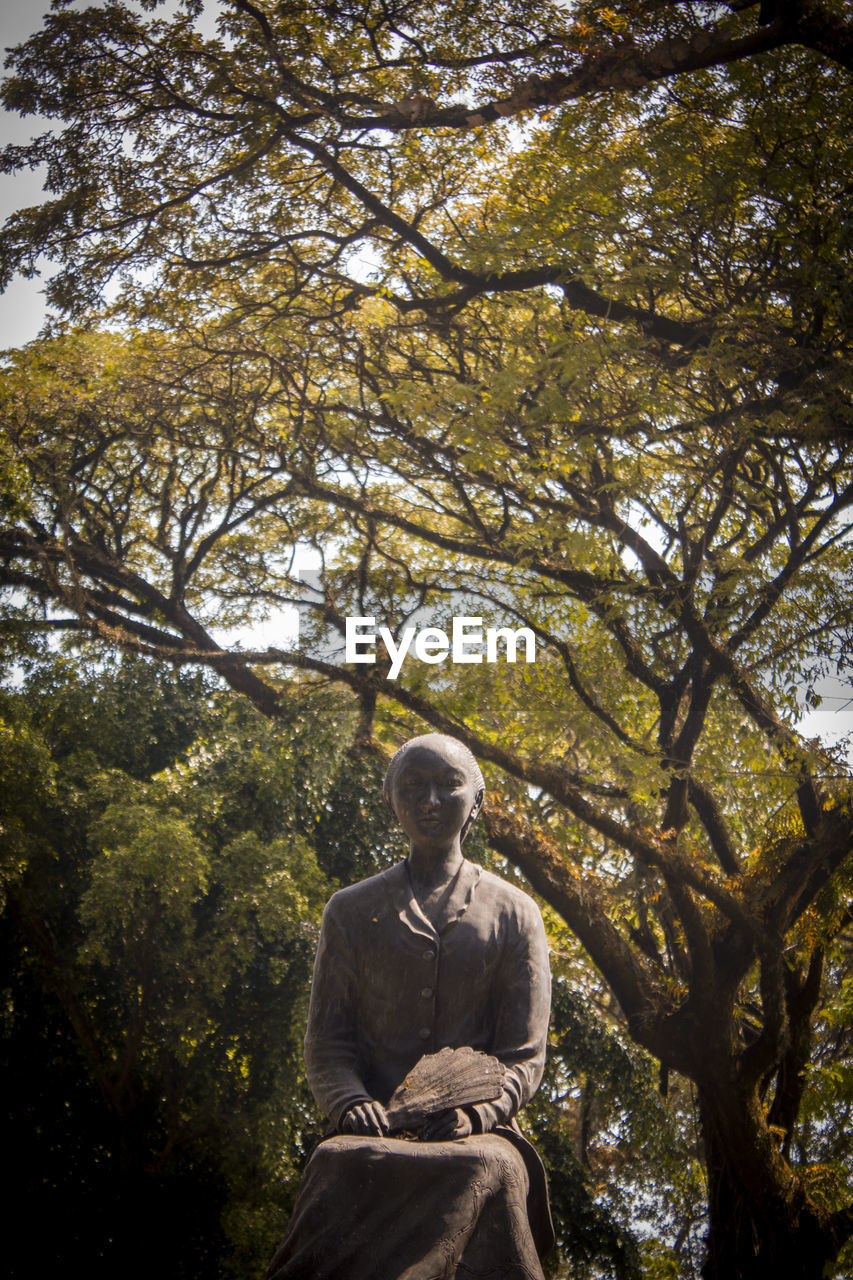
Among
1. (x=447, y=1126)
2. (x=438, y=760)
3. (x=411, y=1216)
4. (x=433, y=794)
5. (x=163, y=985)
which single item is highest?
(x=438, y=760)

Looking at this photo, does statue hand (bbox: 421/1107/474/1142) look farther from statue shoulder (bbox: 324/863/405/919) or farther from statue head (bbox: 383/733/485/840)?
statue head (bbox: 383/733/485/840)

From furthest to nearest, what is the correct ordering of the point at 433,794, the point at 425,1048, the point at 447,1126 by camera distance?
1. the point at 433,794
2. the point at 425,1048
3. the point at 447,1126

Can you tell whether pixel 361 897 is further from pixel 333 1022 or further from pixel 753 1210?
pixel 753 1210

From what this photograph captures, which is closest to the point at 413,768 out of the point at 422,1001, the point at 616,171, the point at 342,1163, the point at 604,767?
the point at 422,1001

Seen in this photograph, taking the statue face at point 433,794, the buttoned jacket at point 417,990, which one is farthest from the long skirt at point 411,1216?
the statue face at point 433,794

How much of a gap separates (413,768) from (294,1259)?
1425 mm

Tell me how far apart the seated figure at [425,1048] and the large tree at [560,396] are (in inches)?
215

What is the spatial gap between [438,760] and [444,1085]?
1.00 m

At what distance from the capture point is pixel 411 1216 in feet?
10.2

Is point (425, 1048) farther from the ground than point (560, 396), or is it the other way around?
point (560, 396)

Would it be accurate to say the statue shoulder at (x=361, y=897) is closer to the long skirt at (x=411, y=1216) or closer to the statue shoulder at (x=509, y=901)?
the statue shoulder at (x=509, y=901)

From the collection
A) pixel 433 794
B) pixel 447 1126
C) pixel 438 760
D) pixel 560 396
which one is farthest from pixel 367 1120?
pixel 560 396

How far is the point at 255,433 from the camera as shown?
1218cm

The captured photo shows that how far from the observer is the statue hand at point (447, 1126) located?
128 inches
